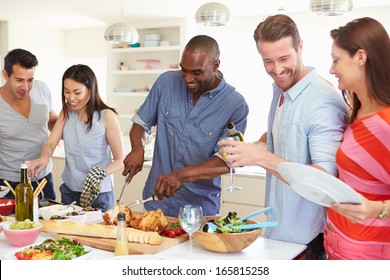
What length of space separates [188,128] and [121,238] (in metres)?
0.85

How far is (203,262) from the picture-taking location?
1.61m

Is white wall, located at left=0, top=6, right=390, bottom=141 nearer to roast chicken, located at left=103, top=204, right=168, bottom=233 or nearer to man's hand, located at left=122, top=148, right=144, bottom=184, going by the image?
man's hand, located at left=122, top=148, right=144, bottom=184

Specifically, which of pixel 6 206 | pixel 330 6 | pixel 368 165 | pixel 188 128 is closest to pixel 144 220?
pixel 188 128

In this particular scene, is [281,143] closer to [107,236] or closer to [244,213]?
[107,236]

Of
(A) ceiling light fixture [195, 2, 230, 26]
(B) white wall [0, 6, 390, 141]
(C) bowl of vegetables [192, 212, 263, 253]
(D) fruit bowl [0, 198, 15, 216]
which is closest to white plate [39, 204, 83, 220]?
(D) fruit bowl [0, 198, 15, 216]

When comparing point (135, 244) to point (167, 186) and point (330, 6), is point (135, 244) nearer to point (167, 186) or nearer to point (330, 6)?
point (167, 186)

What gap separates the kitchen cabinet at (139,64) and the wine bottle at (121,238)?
4.72 m

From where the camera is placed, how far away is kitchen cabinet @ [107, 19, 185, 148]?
6465 millimetres

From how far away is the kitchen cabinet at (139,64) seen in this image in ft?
21.2

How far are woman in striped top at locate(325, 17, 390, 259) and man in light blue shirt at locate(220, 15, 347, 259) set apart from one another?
0.09 metres

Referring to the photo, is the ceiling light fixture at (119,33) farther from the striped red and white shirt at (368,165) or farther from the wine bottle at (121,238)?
the striped red and white shirt at (368,165)

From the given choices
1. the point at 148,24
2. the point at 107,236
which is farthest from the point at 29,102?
the point at 148,24

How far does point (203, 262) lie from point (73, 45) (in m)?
6.68

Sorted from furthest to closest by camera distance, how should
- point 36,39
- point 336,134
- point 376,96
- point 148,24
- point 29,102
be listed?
point 36,39
point 148,24
point 29,102
point 336,134
point 376,96
